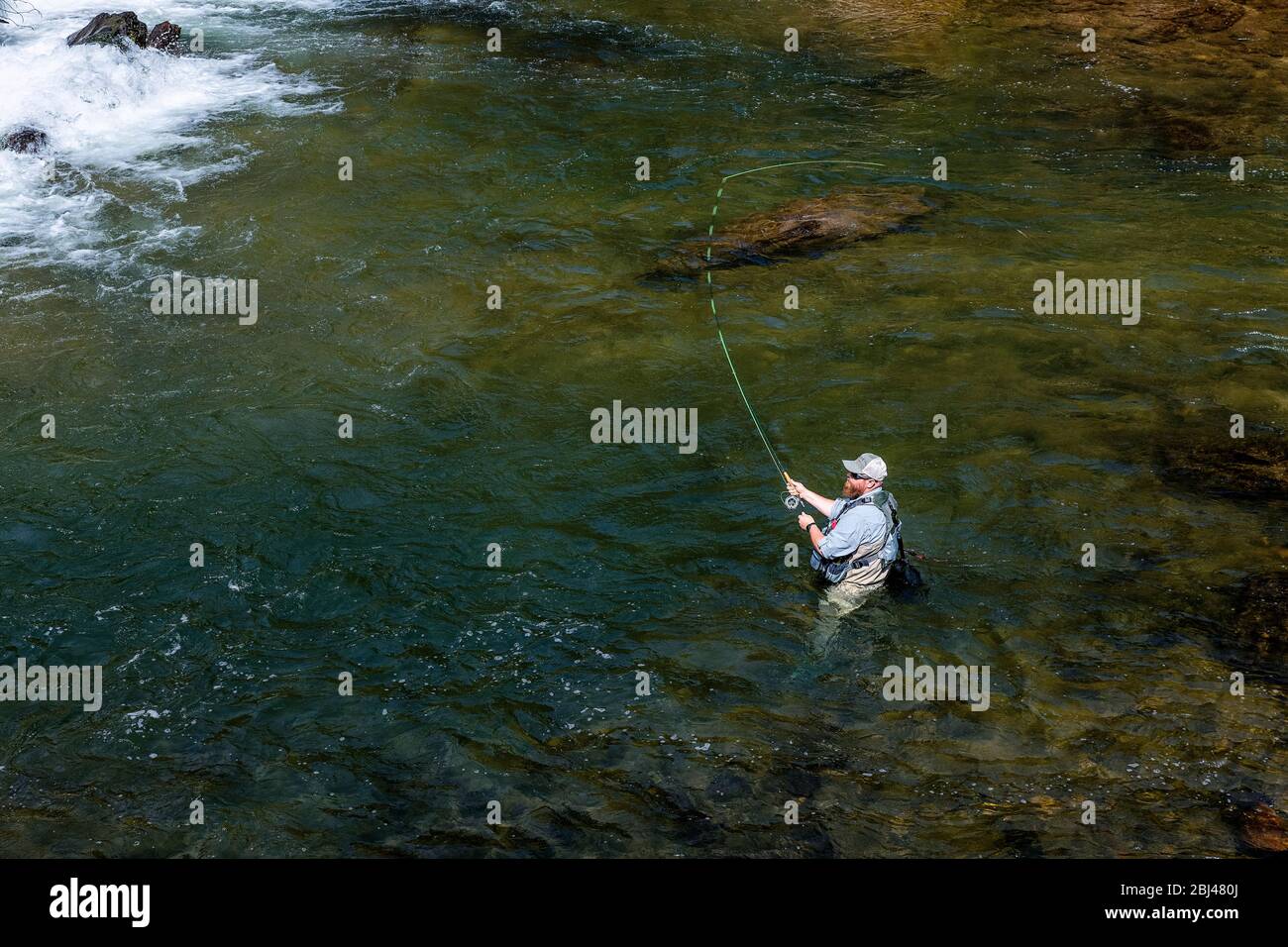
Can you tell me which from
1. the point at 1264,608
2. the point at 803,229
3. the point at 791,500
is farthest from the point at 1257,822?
the point at 803,229

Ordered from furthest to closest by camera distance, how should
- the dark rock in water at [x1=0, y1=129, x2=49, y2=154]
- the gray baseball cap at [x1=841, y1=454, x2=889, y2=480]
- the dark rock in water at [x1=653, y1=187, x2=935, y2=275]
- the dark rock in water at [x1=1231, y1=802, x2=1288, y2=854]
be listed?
the dark rock in water at [x1=0, y1=129, x2=49, y2=154] → the dark rock in water at [x1=653, y1=187, x2=935, y2=275] → the gray baseball cap at [x1=841, y1=454, x2=889, y2=480] → the dark rock in water at [x1=1231, y1=802, x2=1288, y2=854]

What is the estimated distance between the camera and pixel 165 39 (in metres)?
18.0

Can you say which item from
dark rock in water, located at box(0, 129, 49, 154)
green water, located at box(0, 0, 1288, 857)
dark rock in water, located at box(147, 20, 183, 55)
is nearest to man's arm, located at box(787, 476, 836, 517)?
green water, located at box(0, 0, 1288, 857)

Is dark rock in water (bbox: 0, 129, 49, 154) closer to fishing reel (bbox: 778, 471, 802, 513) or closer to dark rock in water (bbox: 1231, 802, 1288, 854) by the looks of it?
fishing reel (bbox: 778, 471, 802, 513)

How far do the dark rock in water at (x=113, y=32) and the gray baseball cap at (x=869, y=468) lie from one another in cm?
1458

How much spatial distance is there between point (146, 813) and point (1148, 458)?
803 centimetres

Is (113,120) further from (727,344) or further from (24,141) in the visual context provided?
(727,344)

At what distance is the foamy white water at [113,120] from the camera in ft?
43.5

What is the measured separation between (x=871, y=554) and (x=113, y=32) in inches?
601

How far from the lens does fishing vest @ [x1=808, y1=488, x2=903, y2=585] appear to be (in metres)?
8.05

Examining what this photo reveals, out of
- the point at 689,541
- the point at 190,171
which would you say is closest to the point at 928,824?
the point at 689,541

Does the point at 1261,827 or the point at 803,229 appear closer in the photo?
the point at 1261,827

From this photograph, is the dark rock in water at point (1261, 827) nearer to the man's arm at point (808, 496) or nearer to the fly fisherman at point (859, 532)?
the fly fisherman at point (859, 532)
